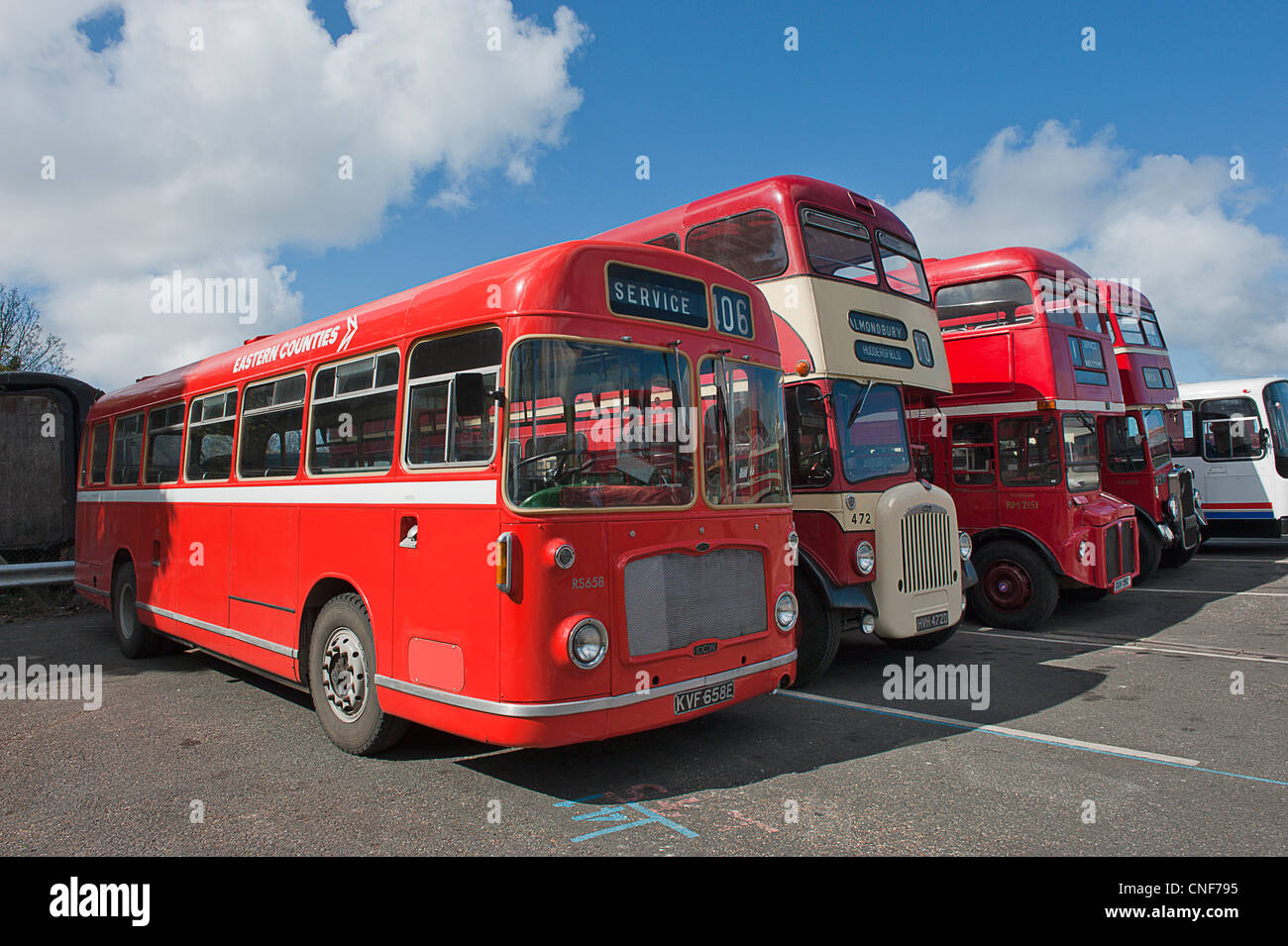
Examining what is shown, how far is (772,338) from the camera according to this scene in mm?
6180

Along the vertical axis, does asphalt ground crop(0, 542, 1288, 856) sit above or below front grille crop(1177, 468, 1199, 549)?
below

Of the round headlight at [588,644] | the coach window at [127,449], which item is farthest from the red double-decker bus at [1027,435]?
the coach window at [127,449]

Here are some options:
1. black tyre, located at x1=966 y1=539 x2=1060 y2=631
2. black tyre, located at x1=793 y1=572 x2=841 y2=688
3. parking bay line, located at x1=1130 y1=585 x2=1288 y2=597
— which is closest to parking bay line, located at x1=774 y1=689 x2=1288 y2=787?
black tyre, located at x1=793 y1=572 x2=841 y2=688

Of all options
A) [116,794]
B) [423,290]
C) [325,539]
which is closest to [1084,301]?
[423,290]

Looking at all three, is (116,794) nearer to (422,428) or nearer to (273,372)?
(422,428)

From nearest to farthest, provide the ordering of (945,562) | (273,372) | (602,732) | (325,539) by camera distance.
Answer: (602,732) < (325,539) < (273,372) < (945,562)

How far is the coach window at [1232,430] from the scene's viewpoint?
659 inches

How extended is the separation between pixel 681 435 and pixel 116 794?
3.95 metres

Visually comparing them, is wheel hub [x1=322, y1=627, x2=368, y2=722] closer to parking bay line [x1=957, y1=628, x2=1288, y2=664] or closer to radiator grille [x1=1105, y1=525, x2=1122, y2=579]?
parking bay line [x1=957, y1=628, x2=1288, y2=664]

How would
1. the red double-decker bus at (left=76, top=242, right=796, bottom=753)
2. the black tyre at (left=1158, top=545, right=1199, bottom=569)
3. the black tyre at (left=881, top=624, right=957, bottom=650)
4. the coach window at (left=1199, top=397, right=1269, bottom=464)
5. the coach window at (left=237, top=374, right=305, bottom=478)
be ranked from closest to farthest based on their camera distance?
the red double-decker bus at (left=76, top=242, right=796, bottom=753), the coach window at (left=237, top=374, right=305, bottom=478), the black tyre at (left=881, top=624, right=957, bottom=650), the black tyre at (left=1158, top=545, right=1199, bottom=569), the coach window at (left=1199, top=397, right=1269, bottom=464)

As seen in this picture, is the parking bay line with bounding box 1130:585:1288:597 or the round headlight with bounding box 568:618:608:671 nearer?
the round headlight with bounding box 568:618:608:671

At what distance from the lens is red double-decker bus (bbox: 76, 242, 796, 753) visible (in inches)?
182

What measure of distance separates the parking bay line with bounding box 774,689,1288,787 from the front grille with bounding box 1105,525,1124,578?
529 cm

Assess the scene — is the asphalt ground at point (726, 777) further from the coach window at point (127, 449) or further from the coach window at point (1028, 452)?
the coach window at point (1028, 452)
